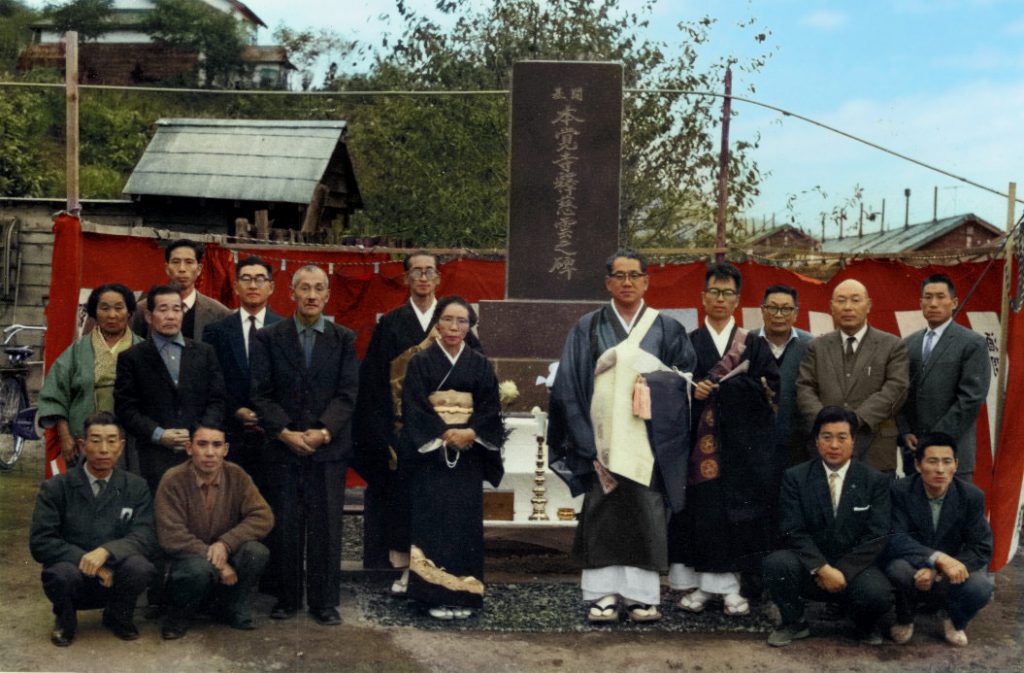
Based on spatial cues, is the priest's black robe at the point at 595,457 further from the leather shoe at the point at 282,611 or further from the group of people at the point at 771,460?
the leather shoe at the point at 282,611

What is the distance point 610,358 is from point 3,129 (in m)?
17.0

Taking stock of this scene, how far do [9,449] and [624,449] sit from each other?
20.7 ft

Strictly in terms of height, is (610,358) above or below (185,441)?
above

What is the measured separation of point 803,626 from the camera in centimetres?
513

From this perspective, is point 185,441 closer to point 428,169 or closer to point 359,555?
point 359,555

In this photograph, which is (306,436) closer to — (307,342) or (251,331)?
(307,342)

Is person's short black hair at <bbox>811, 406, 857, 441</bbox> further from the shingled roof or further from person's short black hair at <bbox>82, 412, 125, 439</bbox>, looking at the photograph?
the shingled roof

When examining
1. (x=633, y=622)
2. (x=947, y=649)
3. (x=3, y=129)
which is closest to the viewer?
(x=947, y=649)

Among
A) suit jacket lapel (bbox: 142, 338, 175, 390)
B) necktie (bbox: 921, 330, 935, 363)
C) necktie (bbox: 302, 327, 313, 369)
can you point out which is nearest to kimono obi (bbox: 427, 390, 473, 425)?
necktie (bbox: 302, 327, 313, 369)

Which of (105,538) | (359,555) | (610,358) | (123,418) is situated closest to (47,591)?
(105,538)

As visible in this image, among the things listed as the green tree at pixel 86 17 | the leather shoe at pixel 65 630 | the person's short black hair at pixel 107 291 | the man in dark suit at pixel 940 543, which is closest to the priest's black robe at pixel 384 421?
the person's short black hair at pixel 107 291

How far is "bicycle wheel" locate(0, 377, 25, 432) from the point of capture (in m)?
9.25

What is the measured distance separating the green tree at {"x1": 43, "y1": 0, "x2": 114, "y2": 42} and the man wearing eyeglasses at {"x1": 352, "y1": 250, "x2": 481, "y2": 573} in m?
26.1

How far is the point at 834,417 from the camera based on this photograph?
5.11 meters
